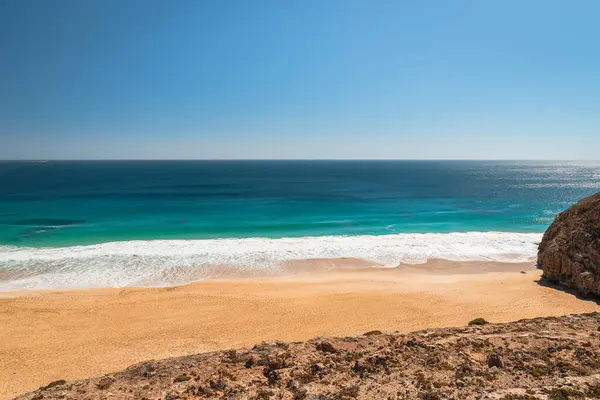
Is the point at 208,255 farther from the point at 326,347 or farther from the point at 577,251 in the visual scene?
the point at 577,251

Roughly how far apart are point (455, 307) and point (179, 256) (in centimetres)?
2188

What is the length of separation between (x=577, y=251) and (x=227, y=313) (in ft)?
67.1

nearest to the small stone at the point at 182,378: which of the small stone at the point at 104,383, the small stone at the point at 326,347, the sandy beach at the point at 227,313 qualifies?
the small stone at the point at 104,383

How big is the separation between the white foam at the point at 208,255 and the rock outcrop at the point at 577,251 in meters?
7.31

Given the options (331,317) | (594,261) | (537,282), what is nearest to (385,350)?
(331,317)

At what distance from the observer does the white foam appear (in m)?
24.4

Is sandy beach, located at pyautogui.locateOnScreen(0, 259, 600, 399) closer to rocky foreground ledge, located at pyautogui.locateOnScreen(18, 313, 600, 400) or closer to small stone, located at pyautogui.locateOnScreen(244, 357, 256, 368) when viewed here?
rocky foreground ledge, located at pyautogui.locateOnScreen(18, 313, 600, 400)

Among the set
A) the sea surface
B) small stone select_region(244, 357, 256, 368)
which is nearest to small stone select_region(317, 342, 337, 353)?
small stone select_region(244, 357, 256, 368)

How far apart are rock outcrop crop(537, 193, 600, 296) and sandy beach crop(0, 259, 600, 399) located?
1.03 meters

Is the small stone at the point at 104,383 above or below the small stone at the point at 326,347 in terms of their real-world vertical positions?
below

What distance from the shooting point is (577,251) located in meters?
19.6

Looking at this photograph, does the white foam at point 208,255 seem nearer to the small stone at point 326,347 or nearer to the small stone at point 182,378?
the small stone at point 182,378

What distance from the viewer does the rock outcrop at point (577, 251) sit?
18625mm

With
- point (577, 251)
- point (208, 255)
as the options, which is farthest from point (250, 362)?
point (208, 255)
